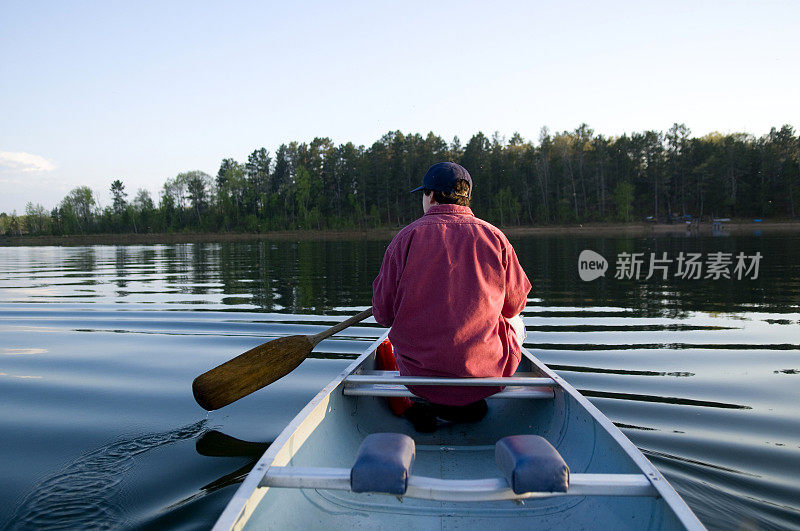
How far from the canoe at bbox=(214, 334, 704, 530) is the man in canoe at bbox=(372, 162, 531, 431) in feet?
0.47

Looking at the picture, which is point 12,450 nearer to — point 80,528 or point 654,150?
point 80,528

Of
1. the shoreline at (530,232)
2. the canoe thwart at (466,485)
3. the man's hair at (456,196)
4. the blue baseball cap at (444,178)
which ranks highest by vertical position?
the shoreline at (530,232)

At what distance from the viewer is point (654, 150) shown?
71.4 meters

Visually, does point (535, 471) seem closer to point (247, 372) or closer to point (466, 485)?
point (466, 485)

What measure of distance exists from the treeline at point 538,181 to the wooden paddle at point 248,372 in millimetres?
67243

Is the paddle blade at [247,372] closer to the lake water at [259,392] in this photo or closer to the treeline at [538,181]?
the lake water at [259,392]

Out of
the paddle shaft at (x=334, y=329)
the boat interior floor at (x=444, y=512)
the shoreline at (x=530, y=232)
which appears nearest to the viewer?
the boat interior floor at (x=444, y=512)

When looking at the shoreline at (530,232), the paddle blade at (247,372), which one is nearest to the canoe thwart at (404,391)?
the paddle blade at (247,372)

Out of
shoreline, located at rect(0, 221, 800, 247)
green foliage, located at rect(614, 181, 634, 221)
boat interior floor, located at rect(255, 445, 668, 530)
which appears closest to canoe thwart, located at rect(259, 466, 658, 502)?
boat interior floor, located at rect(255, 445, 668, 530)

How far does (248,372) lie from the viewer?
12.3 feet

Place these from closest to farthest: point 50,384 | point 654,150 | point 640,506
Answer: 1. point 640,506
2. point 50,384
3. point 654,150

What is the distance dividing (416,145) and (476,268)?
251 feet

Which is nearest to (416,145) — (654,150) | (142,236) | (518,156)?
(518,156)

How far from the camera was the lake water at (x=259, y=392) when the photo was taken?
288cm
